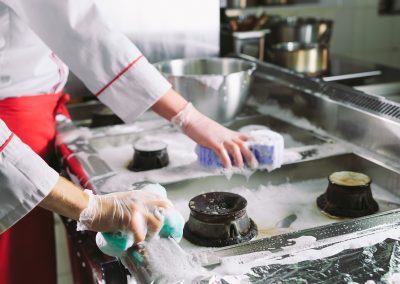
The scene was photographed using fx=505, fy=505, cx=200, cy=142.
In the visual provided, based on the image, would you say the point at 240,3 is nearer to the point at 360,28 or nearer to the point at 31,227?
Result: the point at 360,28

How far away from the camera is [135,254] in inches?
34.4

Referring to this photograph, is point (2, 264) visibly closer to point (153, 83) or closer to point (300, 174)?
point (153, 83)

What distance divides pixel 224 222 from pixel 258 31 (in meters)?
1.33

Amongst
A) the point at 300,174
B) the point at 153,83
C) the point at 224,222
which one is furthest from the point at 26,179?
the point at 300,174

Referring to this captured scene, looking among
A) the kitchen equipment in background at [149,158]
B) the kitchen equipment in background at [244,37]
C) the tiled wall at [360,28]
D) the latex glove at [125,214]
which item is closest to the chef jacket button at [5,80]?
the kitchen equipment in background at [149,158]

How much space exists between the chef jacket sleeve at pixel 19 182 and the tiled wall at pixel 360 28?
2.25m

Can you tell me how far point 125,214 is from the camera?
89 cm

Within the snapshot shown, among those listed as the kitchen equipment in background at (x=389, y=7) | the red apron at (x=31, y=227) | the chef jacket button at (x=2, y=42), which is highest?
the chef jacket button at (x=2, y=42)

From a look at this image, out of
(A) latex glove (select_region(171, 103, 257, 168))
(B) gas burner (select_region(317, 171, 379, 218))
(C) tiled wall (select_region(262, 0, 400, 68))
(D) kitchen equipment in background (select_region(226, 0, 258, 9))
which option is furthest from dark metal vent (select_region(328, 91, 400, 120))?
(C) tiled wall (select_region(262, 0, 400, 68))

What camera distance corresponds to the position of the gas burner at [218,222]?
992mm

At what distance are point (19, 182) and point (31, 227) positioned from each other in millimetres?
541

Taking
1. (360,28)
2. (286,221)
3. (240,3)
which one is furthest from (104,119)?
(360,28)

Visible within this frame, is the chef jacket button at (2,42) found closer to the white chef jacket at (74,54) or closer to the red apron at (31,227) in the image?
the white chef jacket at (74,54)

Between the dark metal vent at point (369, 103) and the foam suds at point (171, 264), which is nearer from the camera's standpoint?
the foam suds at point (171, 264)
